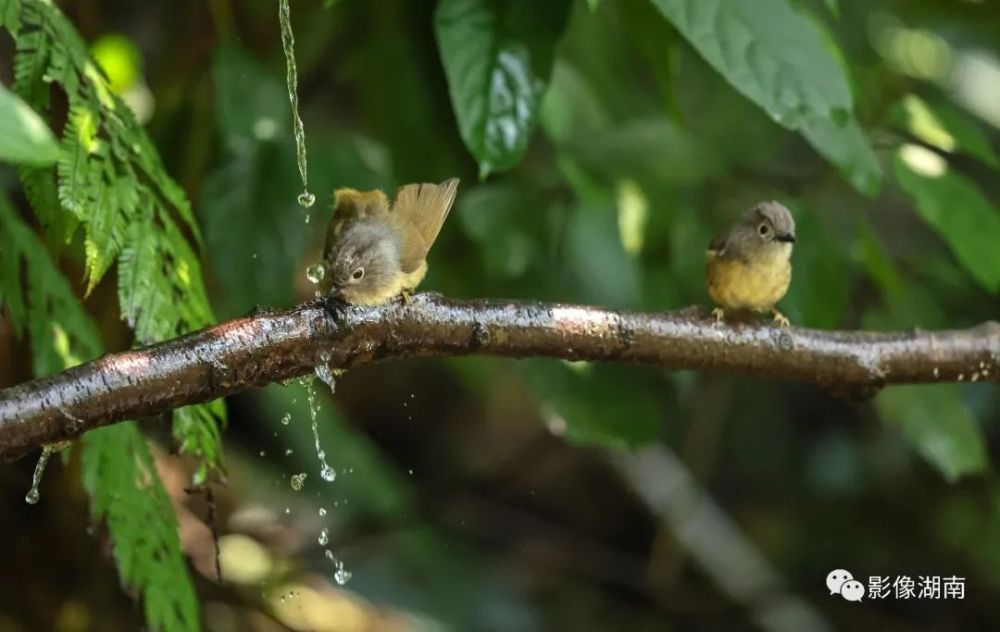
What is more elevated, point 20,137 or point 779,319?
point 779,319

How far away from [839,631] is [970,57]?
2329 millimetres

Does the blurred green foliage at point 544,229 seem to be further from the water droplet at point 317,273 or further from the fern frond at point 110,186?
the water droplet at point 317,273

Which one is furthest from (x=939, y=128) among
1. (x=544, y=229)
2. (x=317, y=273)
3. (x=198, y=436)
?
(x=198, y=436)

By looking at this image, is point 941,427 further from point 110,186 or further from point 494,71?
point 110,186

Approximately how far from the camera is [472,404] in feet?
18.5

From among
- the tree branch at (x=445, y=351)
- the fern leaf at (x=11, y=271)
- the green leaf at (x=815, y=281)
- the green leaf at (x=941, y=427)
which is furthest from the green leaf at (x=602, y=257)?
the fern leaf at (x=11, y=271)

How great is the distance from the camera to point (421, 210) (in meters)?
2.13

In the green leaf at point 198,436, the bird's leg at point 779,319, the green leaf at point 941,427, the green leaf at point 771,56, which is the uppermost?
the green leaf at point 941,427

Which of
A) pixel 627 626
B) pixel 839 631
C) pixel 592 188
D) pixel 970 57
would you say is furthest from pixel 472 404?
pixel 592 188

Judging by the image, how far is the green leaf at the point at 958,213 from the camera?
237 cm

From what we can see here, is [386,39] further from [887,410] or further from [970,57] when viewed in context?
[970,57]

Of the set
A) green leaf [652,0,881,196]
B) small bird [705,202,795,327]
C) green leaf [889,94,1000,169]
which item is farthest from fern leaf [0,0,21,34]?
green leaf [889,94,1000,169]

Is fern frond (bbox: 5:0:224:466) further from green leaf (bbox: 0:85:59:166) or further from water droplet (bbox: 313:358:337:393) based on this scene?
green leaf (bbox: 0:85:59:166)

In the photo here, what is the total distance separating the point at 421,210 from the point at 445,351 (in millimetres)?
345
